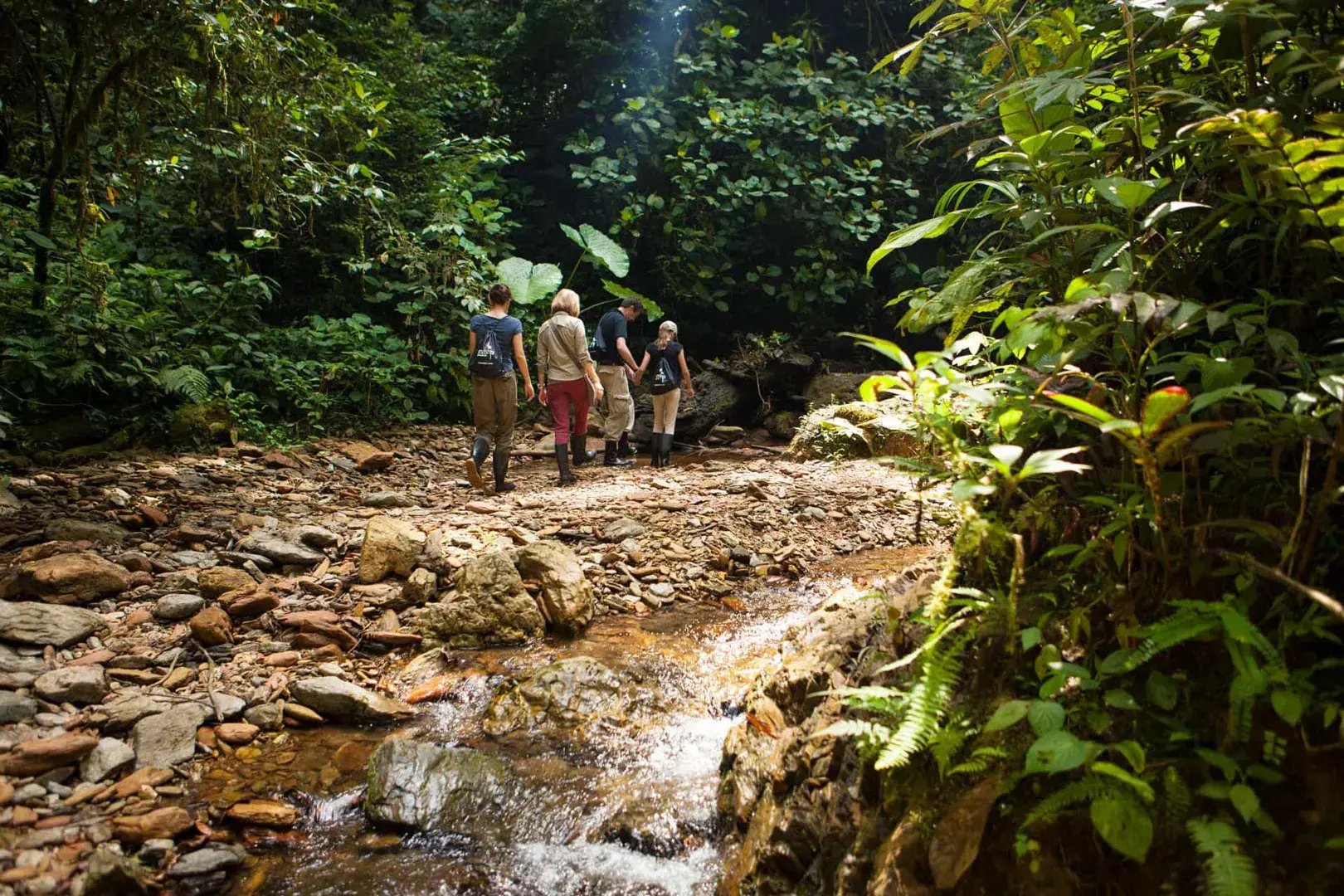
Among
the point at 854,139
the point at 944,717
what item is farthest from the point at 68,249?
the point at 854,139

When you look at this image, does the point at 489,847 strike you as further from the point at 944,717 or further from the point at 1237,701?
the point at 1237,701

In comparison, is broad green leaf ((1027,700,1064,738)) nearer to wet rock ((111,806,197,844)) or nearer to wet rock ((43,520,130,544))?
wet rock ((111,806,197,844))

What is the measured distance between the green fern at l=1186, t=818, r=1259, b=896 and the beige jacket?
6966 mm

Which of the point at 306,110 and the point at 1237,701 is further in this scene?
the point at 306,110

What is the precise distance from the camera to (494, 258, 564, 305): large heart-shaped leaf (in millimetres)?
11883

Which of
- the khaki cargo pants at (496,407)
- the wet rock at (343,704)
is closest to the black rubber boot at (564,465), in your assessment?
the khaki cargo pants at (496,407)

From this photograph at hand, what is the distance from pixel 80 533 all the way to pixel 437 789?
3585 mm

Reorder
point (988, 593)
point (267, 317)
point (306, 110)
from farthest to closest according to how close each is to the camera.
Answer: point (267, 317), point (306, 110), point (988, 593)

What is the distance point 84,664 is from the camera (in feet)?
12.0

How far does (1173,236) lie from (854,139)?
14.3m

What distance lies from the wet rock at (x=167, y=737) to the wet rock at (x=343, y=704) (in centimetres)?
44

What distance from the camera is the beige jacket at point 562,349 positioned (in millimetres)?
7988

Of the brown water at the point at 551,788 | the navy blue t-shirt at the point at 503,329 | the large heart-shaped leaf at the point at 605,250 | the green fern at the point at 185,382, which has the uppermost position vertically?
the large heart-shaped leaf at the point at 605,250

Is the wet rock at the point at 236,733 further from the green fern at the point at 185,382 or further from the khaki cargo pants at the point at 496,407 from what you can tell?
the green fern at the point at 185,382
